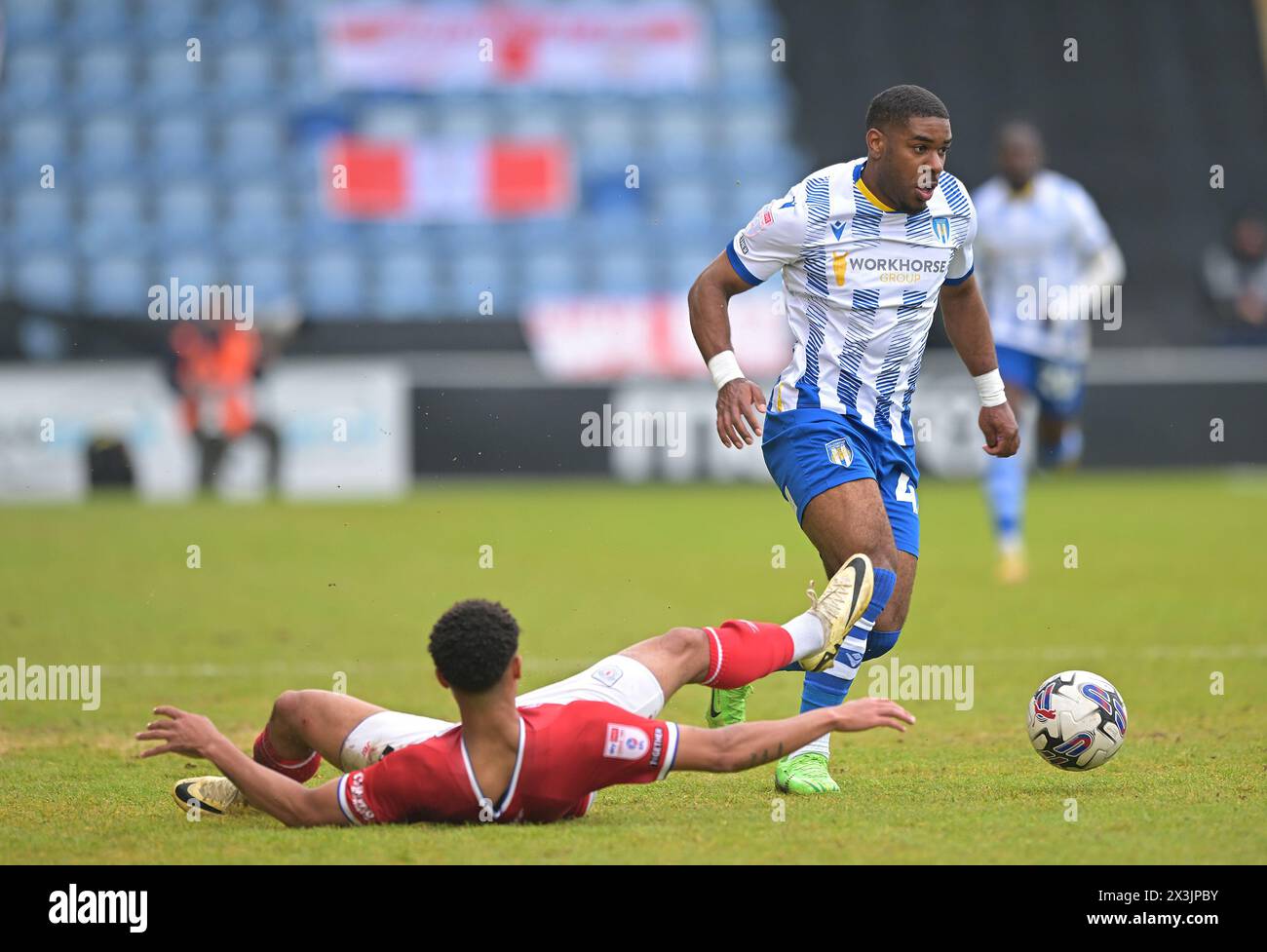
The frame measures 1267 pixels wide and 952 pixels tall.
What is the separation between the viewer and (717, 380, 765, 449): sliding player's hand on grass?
5852mm

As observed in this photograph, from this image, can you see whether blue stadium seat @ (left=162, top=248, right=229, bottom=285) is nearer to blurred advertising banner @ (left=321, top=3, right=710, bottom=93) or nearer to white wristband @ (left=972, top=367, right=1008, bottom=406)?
blurred advertising banner @ (left=321, top=3, right=710, bottom=93)

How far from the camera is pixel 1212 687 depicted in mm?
8281

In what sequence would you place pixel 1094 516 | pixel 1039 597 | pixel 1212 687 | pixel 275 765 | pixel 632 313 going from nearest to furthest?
pixel 275 765, pixel 1212 687, pixel 1039 597, pixel 1094 516, pixel 632 313

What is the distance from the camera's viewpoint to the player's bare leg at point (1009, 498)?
12.5 meters

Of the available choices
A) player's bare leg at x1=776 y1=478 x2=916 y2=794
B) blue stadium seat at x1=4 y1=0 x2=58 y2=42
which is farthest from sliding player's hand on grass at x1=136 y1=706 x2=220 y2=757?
blue stadium seat at x1=4 y1=0 x2=58 y2=42

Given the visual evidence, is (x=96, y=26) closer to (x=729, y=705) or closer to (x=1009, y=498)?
(x=1009, y=498)

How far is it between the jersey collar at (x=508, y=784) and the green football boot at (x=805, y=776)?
1201 mm

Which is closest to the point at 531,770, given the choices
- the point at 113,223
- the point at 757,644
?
the point at 757,644

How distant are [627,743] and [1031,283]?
8566 millimetres

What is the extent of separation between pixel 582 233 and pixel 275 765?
19554mm

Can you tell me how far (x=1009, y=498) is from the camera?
12.5 m
